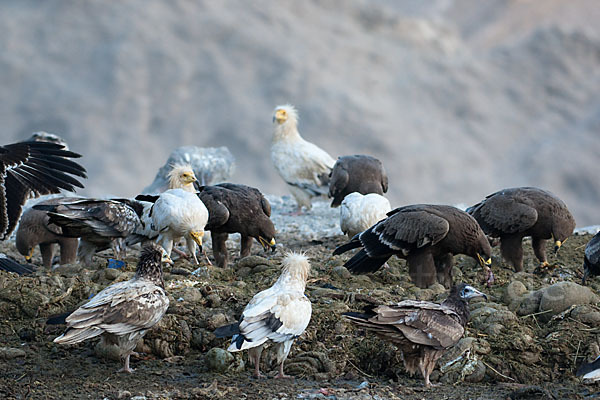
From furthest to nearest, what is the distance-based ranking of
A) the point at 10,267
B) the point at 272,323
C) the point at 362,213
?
the point at 362,213
the point at 10,267
the point at 272,323

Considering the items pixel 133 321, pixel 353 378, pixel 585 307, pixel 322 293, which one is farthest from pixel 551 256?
pixel 133 321

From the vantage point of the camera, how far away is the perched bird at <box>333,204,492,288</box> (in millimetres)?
7367

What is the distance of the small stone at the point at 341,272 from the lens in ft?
24.7

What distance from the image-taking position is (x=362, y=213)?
9.03 m

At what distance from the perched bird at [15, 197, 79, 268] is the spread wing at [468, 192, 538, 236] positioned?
482 cm

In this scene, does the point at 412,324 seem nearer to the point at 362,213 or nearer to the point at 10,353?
the point at 10,353

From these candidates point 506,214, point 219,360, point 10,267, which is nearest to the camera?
point 219,360

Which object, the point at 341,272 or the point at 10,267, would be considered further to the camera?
the point at 341,272

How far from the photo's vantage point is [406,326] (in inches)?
209

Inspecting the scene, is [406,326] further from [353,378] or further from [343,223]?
[343,223]

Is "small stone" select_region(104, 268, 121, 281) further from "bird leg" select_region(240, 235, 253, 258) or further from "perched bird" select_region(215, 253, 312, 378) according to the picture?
"bird leg" select_region(240, 235, 253, 258)

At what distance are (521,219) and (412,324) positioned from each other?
3471 millimetres

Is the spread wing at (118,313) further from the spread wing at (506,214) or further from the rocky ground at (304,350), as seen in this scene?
the spread wing at (506,214)

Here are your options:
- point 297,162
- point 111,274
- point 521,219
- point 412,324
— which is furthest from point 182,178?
point 412,324
